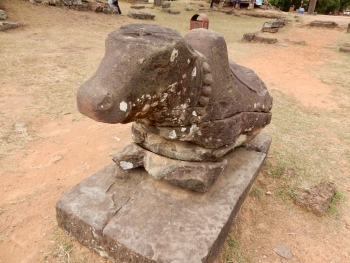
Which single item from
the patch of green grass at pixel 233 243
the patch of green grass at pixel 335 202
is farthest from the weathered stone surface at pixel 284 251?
the patch of green grass at pixel 335 202

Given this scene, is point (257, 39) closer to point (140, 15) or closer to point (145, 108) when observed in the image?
point (140, 15)

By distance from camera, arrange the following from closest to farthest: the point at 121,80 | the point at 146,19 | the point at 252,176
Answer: the point at 121,80, the point at 252,176, the point at 146,19

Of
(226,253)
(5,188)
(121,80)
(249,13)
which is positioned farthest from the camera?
(249,13)

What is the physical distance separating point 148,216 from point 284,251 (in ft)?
3.75

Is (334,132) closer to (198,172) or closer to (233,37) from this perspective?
(198,172)

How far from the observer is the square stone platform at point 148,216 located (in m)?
1.69

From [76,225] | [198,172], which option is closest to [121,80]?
[198,172]

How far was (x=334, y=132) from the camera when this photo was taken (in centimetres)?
400

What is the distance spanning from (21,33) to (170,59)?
29.3 feet

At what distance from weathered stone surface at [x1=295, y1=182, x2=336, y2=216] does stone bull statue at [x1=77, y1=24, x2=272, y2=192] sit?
86 centimetres

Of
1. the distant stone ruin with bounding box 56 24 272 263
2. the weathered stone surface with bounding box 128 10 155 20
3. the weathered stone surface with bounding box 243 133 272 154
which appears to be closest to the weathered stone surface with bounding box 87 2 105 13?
the weathered stone surface with bounding box 128 10 155 20

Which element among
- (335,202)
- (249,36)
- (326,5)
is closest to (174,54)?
(335,202)

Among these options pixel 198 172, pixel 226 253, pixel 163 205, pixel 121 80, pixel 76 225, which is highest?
pixel 121 80

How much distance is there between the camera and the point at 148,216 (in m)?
1.85
